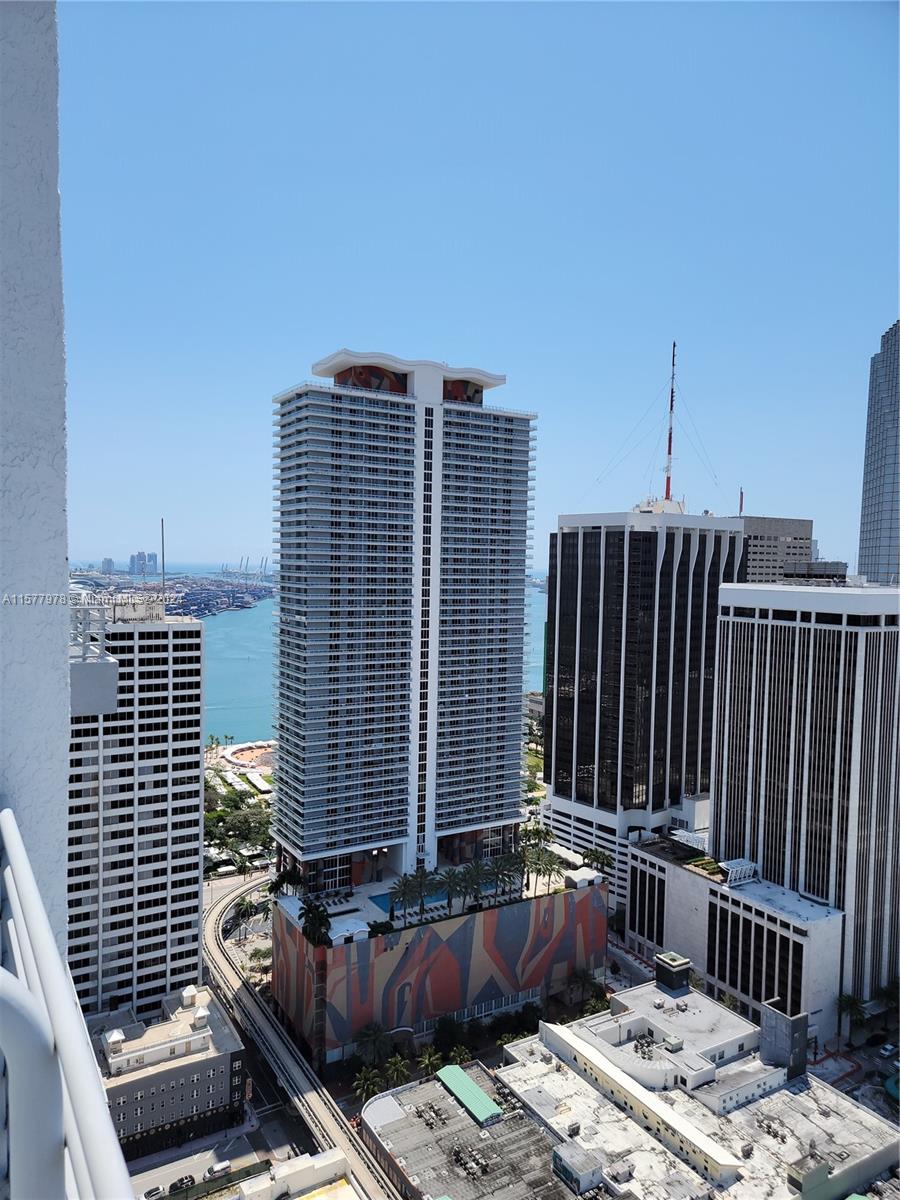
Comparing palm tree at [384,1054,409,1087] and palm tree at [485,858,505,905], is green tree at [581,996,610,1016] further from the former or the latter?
palm tree at [384,1054,409,1087]

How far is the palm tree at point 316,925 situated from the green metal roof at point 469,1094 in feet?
13.0

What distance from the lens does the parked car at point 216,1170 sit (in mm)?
14999

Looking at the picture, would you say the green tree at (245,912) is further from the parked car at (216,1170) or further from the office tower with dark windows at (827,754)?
the office tower with dark windows at (827,754)

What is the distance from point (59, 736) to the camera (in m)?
2.53

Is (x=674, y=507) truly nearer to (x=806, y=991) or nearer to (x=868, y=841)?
(x=868, y=841)

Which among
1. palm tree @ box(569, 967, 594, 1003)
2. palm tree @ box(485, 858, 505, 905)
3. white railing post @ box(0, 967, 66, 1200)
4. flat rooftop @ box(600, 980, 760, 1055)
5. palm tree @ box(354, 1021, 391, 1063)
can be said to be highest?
white railing post @ box(0, 967, 66, 1200)

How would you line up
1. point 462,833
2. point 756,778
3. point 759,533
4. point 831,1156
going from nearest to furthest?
point 831,1156
point 756,778
point 462,833
point 759,533

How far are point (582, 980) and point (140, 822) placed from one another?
12246 millimetres

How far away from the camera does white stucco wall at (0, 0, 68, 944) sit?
2.36m

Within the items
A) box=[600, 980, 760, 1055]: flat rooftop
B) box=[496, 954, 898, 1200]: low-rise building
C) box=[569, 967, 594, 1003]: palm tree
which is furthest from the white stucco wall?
box=[569, 967, 594, 1003]: palm tree

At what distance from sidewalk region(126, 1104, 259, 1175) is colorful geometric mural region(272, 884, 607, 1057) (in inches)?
93.7

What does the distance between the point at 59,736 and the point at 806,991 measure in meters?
21.9

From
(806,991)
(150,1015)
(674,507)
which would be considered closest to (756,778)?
(806,991)

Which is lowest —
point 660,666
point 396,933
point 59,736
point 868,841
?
point 396,933
